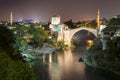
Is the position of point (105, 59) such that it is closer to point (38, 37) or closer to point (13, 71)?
point (38, 37)

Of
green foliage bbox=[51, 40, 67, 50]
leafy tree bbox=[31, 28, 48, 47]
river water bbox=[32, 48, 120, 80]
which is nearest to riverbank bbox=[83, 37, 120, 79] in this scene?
river water bbox=[32, 48, 120, 80]

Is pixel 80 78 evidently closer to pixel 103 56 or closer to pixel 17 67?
pixel 103 56

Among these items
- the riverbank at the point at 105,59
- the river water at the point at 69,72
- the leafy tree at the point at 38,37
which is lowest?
the river water at the point at 69,72

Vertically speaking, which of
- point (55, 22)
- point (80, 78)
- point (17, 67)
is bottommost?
point (80, 78)

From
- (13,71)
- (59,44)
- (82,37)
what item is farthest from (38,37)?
(13,71)

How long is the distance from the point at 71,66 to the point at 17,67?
1073 centimetres

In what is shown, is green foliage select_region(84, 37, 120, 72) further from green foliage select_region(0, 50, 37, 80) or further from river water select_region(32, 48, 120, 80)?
green foliage select_region(0, 50, 37, 80)

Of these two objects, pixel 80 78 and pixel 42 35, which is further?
pixel 42 35

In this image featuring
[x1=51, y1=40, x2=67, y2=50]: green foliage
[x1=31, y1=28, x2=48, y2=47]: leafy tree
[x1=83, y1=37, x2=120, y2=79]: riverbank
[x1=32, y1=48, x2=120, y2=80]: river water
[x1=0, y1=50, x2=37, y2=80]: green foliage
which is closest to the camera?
→ [x1=0, y1=50, x2=37, y2=80]: green foliage

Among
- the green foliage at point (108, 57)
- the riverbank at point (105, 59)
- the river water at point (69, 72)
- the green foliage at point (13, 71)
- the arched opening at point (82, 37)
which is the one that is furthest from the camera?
the arched opening at point (82, 37)

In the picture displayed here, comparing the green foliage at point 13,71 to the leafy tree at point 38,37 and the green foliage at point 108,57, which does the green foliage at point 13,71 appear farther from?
the leafy tree at point 38,37

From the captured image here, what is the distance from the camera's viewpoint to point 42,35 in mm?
25984

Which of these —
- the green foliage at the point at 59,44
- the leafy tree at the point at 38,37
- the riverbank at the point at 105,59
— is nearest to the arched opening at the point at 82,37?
the green foliage at the point at 59,44

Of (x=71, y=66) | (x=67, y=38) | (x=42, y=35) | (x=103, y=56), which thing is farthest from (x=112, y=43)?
(x=67, y=38)
